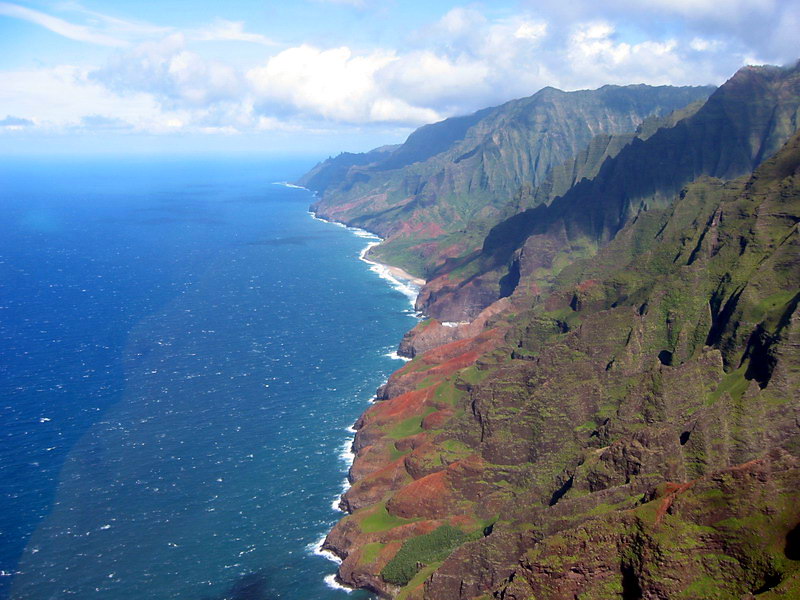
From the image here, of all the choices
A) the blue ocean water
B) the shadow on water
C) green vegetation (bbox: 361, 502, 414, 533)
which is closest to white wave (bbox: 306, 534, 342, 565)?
the blue ocean water

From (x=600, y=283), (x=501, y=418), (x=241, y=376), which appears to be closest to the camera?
(x=501, y=418)

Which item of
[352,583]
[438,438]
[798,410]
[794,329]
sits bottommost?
[352,583]

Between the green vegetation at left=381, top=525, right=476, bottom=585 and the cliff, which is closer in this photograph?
the cliff

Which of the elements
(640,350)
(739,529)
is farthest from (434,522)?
(739,529)

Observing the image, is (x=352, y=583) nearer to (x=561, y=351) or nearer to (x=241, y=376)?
(x=561, y=351)

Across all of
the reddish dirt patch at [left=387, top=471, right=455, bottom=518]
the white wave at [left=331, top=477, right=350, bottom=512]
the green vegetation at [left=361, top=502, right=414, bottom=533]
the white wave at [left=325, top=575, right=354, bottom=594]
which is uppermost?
the reddish dirt patch at [left=387, top=471, right=455, bottom=518]

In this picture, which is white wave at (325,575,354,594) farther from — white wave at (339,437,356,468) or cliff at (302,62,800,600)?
→ white wave at (339,437,356,468)

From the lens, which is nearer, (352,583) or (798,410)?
(798,410)
